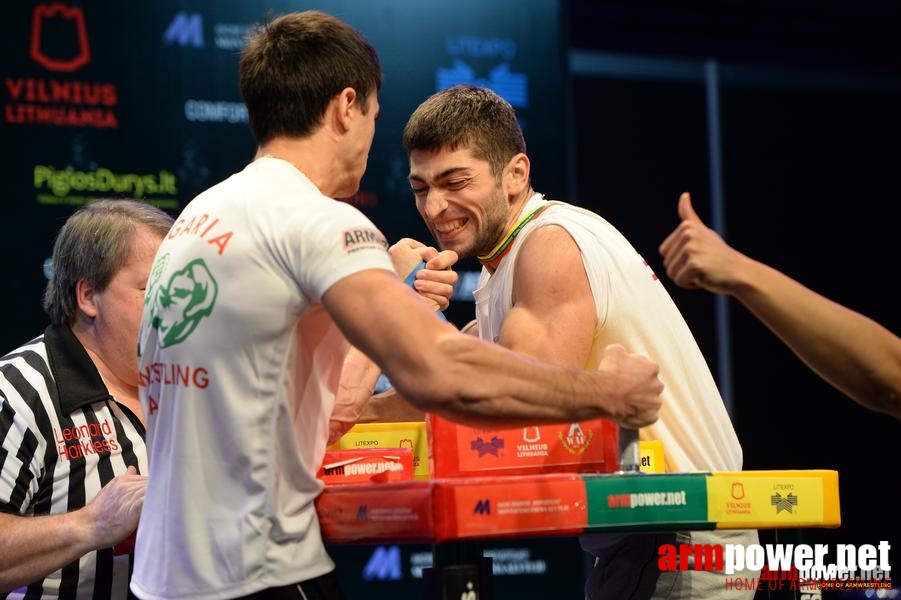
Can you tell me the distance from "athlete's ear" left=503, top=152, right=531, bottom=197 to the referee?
32.3 inches

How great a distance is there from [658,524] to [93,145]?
3224 millimetres

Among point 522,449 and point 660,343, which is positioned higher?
point 660,343

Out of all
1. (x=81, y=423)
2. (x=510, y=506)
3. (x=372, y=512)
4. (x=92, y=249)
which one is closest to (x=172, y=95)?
(x=92, y=249)

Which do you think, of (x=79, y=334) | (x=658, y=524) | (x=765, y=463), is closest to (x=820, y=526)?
(x=658, y=524)

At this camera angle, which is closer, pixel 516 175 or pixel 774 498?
pixel 774 498

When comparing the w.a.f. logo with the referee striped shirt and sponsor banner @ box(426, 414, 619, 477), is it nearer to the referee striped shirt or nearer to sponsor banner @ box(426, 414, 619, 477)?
the referee striped shirt

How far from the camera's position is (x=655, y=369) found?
1813 millimetres

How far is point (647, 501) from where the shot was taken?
1.82m

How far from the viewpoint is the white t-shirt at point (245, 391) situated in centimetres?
169

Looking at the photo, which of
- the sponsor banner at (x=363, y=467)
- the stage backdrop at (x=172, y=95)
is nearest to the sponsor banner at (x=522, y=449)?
the sponsor banner at (x=363, y=467)

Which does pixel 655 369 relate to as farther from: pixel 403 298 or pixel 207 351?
pixel 207 351

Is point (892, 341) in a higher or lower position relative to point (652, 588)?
higher

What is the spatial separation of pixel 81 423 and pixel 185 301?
0.74m

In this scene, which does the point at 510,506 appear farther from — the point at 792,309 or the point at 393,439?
the point at 393,439
